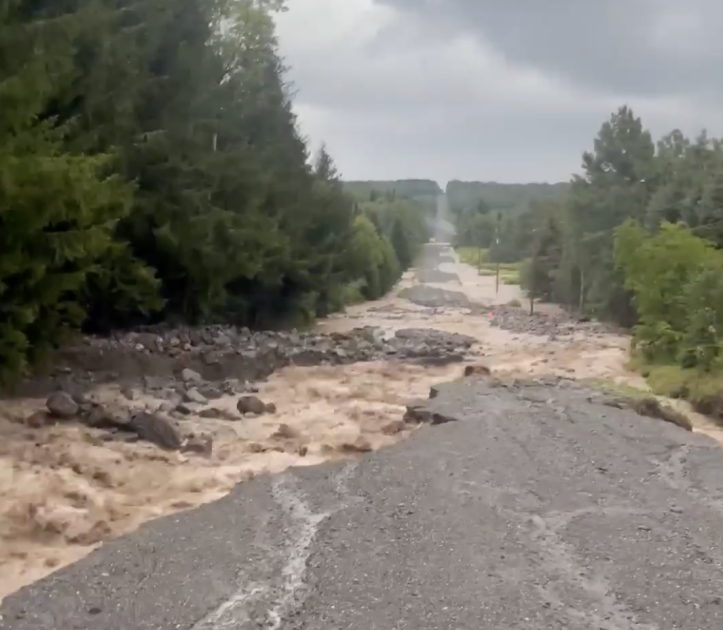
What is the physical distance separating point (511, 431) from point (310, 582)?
19.6 ft

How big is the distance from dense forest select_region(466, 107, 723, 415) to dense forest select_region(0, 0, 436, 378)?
1027 cm

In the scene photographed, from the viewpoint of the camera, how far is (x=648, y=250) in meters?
25.1

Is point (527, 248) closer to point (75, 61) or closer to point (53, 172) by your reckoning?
point (75, 61)

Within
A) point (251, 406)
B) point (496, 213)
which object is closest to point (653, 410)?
point (251, 406)

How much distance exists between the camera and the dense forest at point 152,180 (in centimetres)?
1296

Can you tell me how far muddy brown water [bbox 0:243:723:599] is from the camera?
29.8 ft

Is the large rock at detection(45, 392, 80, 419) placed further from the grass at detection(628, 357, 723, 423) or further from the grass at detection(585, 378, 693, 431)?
the grass at detection(628, 357, 723, 423)

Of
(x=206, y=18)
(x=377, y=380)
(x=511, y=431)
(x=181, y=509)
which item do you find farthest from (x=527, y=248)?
(x=181, y=509)

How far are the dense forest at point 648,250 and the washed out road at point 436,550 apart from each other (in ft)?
23.4

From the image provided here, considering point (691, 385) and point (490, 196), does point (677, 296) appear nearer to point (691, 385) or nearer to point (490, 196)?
point (691, 385)

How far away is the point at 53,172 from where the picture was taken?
11992mm

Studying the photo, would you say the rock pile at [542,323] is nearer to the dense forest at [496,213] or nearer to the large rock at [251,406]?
the dense forest at [496,213]

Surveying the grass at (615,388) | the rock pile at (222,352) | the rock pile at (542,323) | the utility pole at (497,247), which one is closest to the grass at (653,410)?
the grass at (615,388)

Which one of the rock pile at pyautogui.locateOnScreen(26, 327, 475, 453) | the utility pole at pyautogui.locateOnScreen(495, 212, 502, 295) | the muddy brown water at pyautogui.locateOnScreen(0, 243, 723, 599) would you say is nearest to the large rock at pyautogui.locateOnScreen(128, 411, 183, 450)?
the rock pile at pyautogui.locateOnScreen(26, 327, 475, 453)
